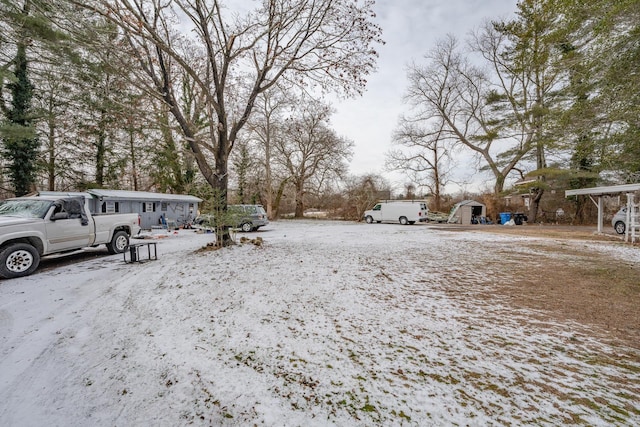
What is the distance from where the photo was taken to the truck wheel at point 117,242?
8320 mm

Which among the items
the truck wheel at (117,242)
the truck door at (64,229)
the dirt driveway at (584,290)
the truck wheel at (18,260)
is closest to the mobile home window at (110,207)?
the truck wheel at (117,242)

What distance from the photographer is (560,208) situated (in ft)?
65.8

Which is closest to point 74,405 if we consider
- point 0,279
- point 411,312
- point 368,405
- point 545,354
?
point 368,405

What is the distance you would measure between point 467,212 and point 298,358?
22.9 m

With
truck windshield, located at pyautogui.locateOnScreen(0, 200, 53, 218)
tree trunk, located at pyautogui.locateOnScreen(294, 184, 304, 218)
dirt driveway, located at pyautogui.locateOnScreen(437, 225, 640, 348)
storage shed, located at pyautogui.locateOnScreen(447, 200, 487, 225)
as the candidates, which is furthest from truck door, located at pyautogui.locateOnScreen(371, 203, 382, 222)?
truck windshield, located at pyautogui.locateOnScreen(0, 200, 53, 218)

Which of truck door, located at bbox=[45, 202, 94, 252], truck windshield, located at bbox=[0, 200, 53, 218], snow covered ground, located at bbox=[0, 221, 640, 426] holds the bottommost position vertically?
snow covered ground, located at bbox=[0, 221, 640, 426]

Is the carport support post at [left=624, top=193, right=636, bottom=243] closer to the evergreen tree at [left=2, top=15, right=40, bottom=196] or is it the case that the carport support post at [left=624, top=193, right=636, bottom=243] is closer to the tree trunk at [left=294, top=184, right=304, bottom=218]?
the tree trunk at [left=294, top=184, right=304, bottom=218]

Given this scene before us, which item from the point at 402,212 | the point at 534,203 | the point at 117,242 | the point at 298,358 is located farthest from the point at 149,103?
the point at 534,203

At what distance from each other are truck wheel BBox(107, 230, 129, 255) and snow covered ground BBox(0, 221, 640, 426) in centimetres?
340

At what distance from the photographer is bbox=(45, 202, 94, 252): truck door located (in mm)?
6418

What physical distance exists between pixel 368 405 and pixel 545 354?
2.05 m

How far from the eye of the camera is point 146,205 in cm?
1770

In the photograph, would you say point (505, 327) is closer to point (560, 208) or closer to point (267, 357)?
point (267, 357)

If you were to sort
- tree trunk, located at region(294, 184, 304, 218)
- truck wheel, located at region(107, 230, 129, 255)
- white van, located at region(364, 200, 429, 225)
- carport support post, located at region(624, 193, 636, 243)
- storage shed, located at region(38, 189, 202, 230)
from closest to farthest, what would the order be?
truck wheel, located at region(107, 230, 129, 255) → carport support post, located at region(624, 193, 636, 243) → storage shed, located at region(38, 189, 202, 230) → white van, located at region(364, 200, 429, 225) → tree trunk, located at region(294, 184, 304, 218)
